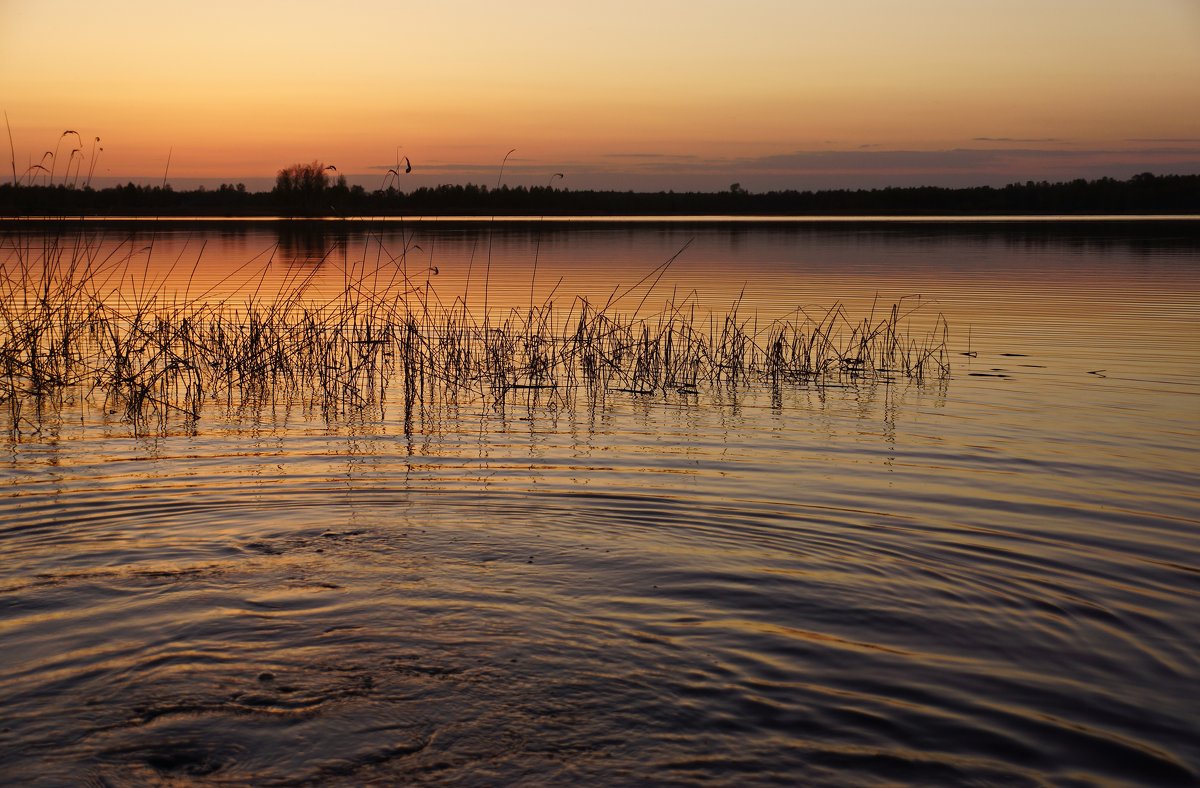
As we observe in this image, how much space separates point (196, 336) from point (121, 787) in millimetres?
14569

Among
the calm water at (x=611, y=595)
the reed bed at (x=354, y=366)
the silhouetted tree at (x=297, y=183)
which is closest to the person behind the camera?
the calm water at (x=611, y=595)

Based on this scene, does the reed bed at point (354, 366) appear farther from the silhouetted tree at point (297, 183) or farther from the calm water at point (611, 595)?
the silhouetted tree at point (297, 183)

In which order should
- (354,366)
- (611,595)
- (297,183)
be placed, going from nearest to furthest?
(611,595) < (354,366) < (297,183)

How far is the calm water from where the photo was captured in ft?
15.3

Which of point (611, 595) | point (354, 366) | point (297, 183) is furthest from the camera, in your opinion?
point (297, 183)

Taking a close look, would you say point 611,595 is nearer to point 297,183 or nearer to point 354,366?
point 354,366

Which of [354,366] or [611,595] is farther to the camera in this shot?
[354,366]

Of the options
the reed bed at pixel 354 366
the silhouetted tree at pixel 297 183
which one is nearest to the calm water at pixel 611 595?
the reed bed at pixel 354 366

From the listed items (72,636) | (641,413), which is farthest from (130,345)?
(72,636)

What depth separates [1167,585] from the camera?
22.9 ft

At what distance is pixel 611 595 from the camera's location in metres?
6.50

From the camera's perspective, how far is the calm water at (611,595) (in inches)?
184

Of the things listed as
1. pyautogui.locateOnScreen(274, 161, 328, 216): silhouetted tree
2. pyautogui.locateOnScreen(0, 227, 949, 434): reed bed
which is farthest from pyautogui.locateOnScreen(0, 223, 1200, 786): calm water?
pyautogui.locateOnScreen(274, 161, 328, 216): silhouetted tree

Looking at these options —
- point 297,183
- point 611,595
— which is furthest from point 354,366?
point 297,183
